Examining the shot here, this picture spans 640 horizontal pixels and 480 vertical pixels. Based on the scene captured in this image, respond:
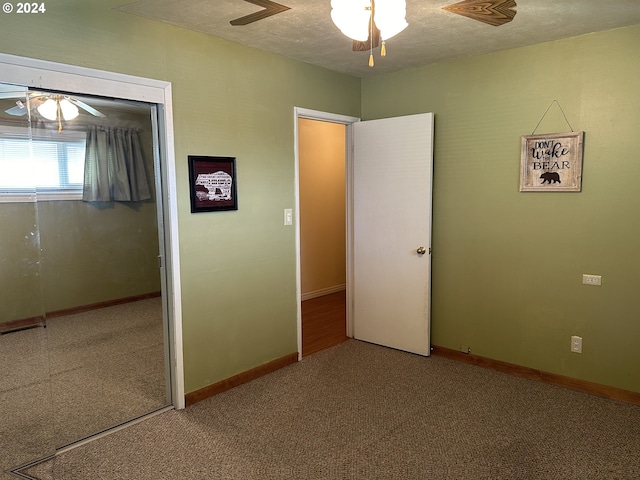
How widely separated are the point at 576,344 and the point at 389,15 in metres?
2.67

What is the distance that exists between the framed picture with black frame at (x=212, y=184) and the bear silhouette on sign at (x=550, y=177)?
7.18 ft

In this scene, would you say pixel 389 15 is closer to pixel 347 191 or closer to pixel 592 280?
pixel 592 280

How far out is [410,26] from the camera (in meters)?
2.88

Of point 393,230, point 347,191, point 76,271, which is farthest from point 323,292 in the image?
point 76,271

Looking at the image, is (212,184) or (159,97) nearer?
(159,97)

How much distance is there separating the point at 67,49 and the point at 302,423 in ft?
8.12

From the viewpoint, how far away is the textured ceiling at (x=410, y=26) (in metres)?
2.55

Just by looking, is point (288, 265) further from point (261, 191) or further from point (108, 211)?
point (108, 211)

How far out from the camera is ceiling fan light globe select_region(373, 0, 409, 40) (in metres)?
1.85

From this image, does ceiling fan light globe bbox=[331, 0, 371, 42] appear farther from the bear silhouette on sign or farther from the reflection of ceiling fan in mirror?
the bear silhouette on sign

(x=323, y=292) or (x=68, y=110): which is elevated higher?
(x=68, y=110)

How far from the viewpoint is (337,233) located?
6.30m

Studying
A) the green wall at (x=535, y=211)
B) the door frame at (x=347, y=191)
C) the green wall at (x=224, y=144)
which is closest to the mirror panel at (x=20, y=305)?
the green wall at (x=224, y=144)

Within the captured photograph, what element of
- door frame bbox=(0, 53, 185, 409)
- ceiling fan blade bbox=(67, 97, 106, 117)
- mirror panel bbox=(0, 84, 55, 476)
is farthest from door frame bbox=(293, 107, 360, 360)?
mirror panel bbox=(0, 84, 55, 476)
